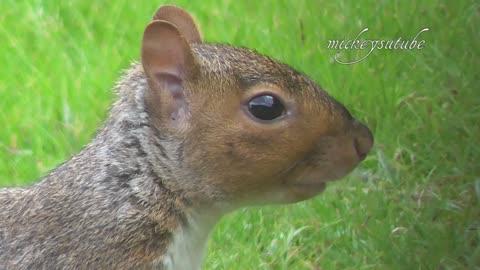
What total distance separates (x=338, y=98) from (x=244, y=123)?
1.65 meters

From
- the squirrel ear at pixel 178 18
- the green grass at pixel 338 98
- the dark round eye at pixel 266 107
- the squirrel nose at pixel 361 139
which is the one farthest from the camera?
the green grass at pixel 338 98

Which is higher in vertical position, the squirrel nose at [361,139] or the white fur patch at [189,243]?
the squirrel nose at [361,139]

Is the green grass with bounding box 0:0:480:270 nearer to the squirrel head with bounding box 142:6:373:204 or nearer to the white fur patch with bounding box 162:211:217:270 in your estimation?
the white fur patch with bounding box 162:211:217:270

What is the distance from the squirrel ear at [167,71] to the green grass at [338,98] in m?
0.87

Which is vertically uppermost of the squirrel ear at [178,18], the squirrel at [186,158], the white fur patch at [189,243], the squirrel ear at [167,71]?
the squirrel ear at [178,18]

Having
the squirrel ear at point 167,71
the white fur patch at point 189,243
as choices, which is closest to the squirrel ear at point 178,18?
the squirrel ear at point 167,71

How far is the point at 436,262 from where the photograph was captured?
3902mm

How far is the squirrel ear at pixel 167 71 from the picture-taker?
3.15 metres

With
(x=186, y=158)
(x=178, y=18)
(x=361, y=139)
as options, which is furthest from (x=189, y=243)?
(x=178, y=18)

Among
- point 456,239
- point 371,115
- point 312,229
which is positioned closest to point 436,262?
point 456,239

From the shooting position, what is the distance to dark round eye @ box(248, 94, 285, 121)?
3137 mm

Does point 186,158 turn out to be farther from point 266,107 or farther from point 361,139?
point 361,139

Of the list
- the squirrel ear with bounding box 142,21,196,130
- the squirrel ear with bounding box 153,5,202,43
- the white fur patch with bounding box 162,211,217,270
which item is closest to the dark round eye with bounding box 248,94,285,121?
the squirrel ear with bounding box 142,21,196,130

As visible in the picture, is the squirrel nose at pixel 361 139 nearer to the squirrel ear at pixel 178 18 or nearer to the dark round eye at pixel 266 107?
the dark round eye at pixel 266 107
